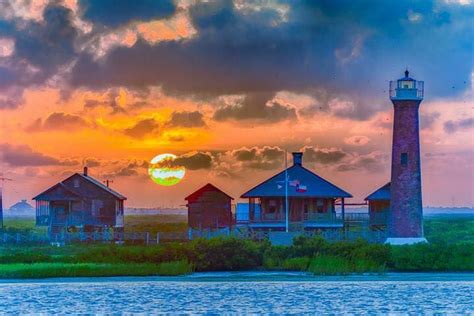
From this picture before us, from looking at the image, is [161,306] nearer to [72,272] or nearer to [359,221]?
[72,272]

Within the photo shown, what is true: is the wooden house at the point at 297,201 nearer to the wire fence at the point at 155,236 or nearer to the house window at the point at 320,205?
the house window at the point at 320,205

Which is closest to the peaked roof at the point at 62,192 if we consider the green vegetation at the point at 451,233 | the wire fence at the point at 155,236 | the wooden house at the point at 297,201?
the wire fence at the point at 155,236

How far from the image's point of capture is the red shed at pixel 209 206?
8694cm

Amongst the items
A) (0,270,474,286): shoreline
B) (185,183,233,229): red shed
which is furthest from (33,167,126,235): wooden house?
(0,270,474,286): shoreline

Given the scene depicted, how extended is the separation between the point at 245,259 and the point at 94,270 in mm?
8126

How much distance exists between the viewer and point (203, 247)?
58.8 metres

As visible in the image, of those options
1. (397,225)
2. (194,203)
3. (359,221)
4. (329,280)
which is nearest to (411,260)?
(329,280)

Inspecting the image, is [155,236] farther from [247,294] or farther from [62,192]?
[247,294]

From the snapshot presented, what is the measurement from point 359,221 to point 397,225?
13.1 m

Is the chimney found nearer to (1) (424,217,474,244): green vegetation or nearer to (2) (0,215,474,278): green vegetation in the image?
(1) (424,217,474,244): green vegetation

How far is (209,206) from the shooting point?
87.4 metres

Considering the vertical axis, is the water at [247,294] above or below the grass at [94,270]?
below

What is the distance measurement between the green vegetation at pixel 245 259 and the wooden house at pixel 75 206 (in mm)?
25153

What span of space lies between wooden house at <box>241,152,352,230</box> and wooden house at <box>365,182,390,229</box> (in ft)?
7.33
